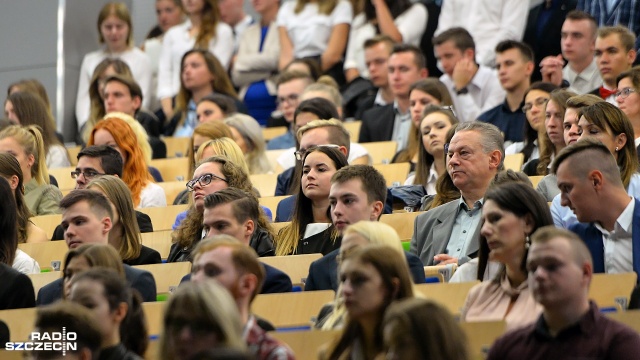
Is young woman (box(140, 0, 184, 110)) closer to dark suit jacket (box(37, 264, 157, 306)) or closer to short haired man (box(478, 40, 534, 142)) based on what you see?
short haired man (box(478, 40, 534, 142))

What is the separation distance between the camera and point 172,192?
8.25 meters

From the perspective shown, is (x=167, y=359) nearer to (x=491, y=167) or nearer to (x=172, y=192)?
(x=491, y=167)

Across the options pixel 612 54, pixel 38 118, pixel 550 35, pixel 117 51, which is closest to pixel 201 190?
pixel 38 118

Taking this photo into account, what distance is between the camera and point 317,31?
35.2ft

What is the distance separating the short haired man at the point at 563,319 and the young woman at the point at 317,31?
22.2ft

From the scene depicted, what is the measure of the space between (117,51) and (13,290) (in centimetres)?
595

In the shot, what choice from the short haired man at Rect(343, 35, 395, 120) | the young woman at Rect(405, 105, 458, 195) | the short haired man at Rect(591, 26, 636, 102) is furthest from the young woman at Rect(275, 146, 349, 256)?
the short haired man at Rect(343, 35, 395, 120)

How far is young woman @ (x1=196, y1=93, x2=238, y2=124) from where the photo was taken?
916cm

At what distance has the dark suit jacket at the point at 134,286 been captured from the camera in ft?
17.6

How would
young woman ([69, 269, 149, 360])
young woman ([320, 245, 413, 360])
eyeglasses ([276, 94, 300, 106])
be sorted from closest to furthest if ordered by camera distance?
young woman ([320, 245, 413, 360]) < young woman ([69, 269, 149, 360]) < eyeglasses ([276, 94, 300, 106])

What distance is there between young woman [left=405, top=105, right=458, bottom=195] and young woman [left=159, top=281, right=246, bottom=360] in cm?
372

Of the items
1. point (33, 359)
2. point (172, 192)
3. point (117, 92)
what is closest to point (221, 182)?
point (172, 192)

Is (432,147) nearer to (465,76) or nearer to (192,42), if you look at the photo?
(465,76)

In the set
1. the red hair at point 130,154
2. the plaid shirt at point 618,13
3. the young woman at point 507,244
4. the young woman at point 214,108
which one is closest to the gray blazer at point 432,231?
the young woman at point 507,244
